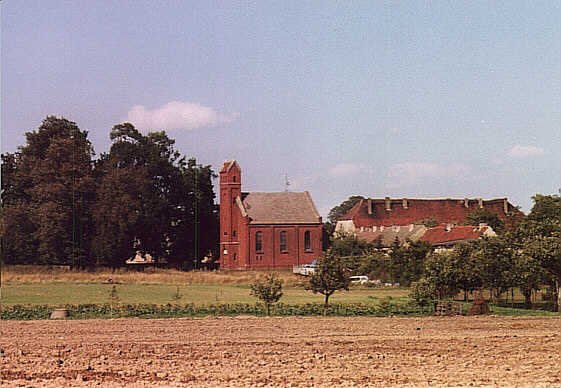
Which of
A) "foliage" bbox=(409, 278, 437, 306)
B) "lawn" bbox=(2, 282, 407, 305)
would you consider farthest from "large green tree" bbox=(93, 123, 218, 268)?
"foliage" bbox=(409, 278, 437, 306)

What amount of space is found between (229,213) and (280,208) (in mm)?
6315

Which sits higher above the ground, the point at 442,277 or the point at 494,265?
the point at 494,265

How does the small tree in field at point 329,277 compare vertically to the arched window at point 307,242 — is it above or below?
below

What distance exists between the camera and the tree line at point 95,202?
248 feet

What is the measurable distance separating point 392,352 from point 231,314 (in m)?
14.0

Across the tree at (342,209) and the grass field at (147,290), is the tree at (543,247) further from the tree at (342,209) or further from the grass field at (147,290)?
the tree at (342,209)

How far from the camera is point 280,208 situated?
300 ft

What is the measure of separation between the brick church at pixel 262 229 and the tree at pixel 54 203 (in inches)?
677

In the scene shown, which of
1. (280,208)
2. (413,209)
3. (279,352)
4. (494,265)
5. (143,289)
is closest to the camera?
(279,352)

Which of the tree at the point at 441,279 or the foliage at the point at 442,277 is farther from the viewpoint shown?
the foliage at the point at 442,277

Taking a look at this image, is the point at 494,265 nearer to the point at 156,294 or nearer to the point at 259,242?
the point at 156,294

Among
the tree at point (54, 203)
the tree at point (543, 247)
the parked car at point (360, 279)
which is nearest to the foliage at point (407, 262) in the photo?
the parked car at point (360, 279)

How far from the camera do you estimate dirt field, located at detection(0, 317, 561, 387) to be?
57.8ft

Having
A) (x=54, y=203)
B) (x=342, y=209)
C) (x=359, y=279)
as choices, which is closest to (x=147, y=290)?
(x=359, y=279)
